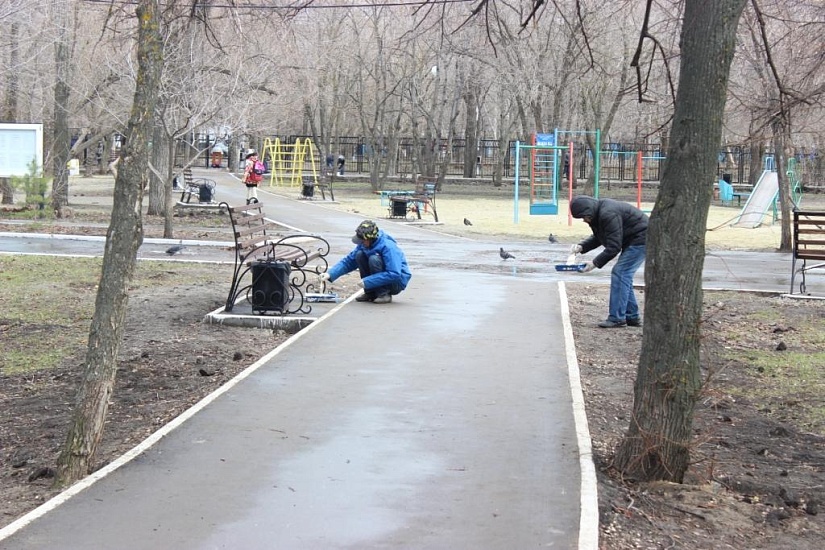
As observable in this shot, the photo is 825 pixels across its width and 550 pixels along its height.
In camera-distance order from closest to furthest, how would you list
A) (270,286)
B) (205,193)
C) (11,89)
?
(270,286)
(11,89)
(205,193)

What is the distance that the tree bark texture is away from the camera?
5.49 meters

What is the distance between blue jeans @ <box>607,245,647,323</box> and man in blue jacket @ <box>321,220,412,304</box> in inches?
90.5

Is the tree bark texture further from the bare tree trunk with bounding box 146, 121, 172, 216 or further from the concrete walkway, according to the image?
the bare tree trunk with bounding box 146, 121, 172, 216

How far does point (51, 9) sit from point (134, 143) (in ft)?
73.3

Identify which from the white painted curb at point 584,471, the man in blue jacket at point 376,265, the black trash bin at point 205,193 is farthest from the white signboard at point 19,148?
the white painted curb at point 584,471

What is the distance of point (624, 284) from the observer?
10.9 m

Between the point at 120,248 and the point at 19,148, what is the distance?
20.2m

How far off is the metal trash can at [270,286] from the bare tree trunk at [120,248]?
14.8ft

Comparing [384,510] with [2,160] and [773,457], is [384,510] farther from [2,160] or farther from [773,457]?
[2,160]

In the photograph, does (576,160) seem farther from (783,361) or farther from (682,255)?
(682,255)

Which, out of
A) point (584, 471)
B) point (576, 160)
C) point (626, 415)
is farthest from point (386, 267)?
point (576, 160)

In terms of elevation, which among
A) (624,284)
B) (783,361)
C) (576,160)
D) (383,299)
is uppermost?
(576,160)

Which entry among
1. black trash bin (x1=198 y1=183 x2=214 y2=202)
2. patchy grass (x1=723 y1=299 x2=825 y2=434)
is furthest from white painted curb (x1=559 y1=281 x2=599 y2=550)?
black trash bin (x1=198 y1=183 x2=214 y2=202)

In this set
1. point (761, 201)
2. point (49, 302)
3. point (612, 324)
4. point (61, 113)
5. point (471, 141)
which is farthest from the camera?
point (471, 141)
